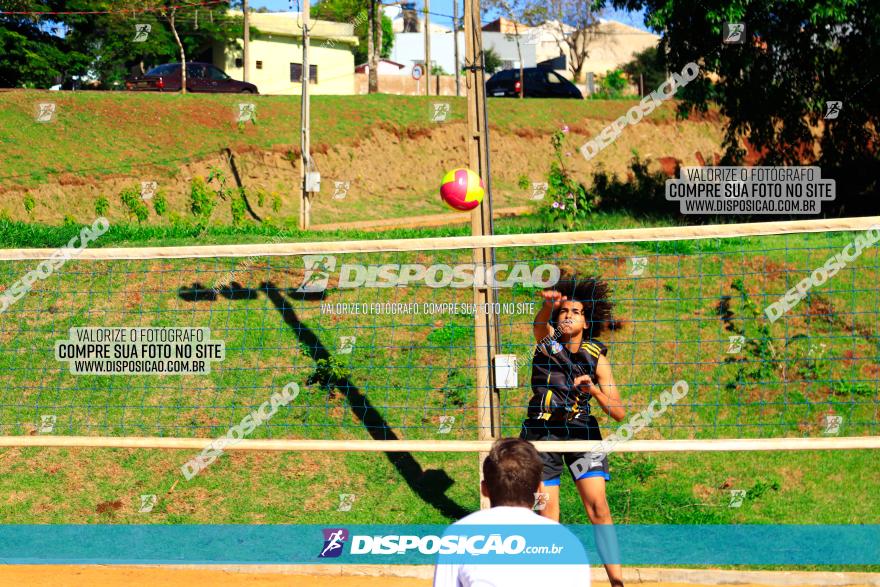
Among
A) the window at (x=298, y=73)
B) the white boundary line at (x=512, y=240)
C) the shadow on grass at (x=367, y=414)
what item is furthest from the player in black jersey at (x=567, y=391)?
the window at (x=298, y=73)

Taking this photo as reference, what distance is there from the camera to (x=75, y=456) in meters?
9.71

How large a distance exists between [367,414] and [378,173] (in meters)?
19.1

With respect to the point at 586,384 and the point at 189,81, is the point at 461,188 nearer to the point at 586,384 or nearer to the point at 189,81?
the point at 586,384

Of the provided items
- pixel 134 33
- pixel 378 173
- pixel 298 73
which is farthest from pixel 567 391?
pixel 298 73

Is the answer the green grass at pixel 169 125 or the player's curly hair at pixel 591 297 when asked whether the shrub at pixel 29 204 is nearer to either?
the green grass at pixel 169 125

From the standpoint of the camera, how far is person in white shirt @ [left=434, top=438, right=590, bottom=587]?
11.4 ft

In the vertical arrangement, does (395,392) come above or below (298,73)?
below

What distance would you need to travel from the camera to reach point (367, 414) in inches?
404

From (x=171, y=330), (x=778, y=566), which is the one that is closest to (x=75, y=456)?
(x=171, y=330)

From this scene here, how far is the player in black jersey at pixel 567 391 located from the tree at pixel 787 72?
11.7 meters

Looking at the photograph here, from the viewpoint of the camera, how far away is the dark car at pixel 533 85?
35969 mm

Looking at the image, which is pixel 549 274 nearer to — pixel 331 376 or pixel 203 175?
pixel 331 376

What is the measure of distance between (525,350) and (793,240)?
4.85 m

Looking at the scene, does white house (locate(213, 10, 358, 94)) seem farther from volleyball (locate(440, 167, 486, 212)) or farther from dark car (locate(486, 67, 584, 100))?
volleyball (locate(440, 167, 486, 212))
